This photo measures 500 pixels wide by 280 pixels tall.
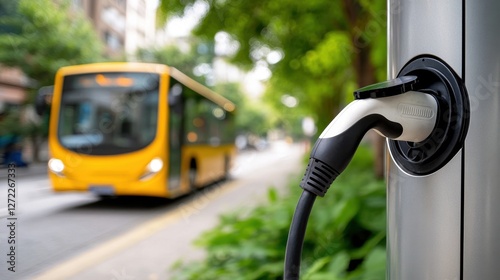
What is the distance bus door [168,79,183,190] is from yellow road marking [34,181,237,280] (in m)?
0.51

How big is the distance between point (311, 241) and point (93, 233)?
1540mm

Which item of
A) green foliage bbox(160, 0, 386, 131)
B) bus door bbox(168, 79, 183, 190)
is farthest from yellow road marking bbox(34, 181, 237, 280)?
green foliage bbox(160, 0, 386, 131)

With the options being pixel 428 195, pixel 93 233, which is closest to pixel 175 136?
pixel 93 233

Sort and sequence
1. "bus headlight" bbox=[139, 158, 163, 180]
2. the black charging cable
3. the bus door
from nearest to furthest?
the black charging cable → "bus headlight" bbox=[139, 158, 163, 180] → the bus door

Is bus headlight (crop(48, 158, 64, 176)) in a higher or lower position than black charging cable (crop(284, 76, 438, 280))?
lower

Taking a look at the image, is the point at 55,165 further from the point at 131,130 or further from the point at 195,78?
the point at 131,130

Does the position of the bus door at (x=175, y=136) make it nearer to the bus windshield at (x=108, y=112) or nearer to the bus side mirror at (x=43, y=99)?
the bus windshield at (x=108, y=112)

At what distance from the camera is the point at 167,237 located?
14.2ft

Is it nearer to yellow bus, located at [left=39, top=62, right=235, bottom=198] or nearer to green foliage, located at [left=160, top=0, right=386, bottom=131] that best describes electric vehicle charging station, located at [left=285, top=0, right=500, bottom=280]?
yellow bus, located at [left=39, top=62, right=235, bottom=198]

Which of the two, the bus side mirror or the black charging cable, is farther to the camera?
the bus side mirror

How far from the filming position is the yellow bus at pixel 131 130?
1954 millimetres

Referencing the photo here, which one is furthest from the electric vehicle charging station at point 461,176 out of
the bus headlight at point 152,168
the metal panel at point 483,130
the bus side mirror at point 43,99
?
the bus headlight at point 152,168

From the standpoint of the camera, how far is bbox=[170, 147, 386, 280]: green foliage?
6.61 feet

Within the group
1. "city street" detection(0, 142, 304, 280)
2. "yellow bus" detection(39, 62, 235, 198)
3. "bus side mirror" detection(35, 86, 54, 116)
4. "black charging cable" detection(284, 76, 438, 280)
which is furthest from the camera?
"yellow bus" detection(39, 62, 235, 198)
